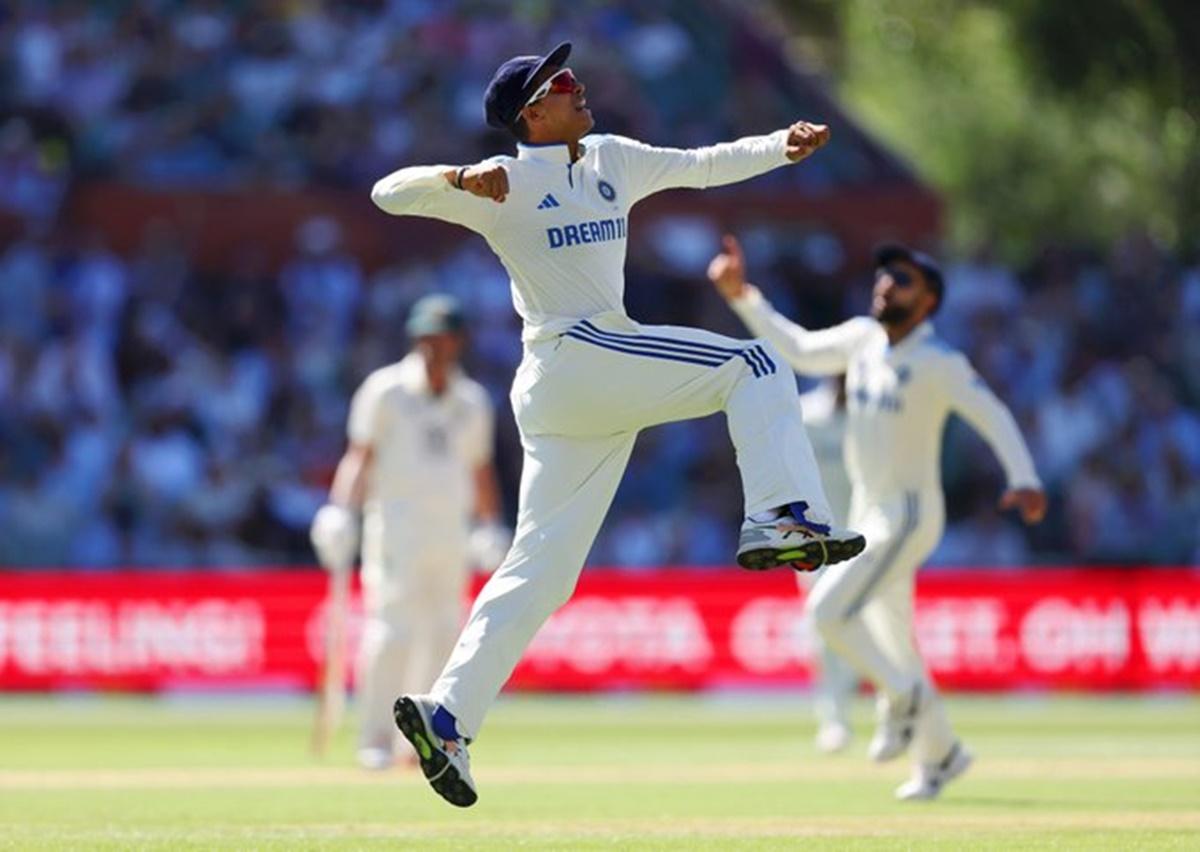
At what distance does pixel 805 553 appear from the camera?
28.6 feet

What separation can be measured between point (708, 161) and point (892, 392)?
338cm

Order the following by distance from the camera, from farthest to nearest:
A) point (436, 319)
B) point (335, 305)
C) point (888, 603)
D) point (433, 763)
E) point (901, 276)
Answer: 1. point (335, 305)
2. point (436, 319)
3. point (888, 603)
4. point (901, 276)
5. point (433, 763)

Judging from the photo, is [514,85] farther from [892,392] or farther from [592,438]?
Result: [892,392]

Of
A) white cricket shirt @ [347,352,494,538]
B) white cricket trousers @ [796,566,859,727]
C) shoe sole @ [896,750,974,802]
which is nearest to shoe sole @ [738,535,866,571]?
shoe sole @ [896,750,974,802]

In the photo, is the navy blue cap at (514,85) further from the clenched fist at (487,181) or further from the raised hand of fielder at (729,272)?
the raised hand of fielder at (729,272)

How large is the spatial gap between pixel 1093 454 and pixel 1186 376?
1340mm

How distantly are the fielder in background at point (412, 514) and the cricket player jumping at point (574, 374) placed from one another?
17.6ft

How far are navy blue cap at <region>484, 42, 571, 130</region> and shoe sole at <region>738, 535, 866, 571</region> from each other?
5.89 ft

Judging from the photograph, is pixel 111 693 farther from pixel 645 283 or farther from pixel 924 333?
pixel 924 333

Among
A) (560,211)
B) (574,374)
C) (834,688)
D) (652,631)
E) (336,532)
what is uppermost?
(560,211)

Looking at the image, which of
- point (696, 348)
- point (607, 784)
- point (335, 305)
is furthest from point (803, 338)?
point (335, 305)

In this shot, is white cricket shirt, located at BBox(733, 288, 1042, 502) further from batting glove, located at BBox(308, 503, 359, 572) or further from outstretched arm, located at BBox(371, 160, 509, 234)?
batting glove, located at BBox(308, 503, 359, 572)

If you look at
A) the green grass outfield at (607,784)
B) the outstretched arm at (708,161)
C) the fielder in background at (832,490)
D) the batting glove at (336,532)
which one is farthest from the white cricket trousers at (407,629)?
the outstretched arm at (708,161)

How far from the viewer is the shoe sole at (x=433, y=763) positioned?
8984 mm
